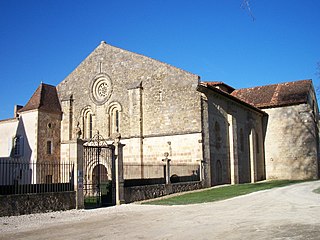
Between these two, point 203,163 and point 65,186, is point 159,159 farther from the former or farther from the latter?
point 65,186

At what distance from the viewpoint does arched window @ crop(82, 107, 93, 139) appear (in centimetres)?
3034

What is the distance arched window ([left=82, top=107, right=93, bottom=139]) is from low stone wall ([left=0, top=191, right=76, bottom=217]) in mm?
14517

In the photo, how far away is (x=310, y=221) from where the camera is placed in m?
9.85

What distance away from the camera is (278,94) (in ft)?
126

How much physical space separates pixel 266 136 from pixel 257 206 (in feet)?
80.8

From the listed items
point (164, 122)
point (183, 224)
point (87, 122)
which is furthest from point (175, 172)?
point (183, 224)

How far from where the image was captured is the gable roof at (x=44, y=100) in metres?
29.8

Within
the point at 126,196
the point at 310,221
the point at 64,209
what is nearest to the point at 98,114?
the point at 126,196

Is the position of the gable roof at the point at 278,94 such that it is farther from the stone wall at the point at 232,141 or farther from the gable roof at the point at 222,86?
the stone wall at the point at 232,141

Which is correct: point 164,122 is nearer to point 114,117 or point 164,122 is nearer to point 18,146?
point 114,117

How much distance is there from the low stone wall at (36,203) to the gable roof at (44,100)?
1533 centimetres

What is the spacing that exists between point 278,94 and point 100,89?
19.3 metres

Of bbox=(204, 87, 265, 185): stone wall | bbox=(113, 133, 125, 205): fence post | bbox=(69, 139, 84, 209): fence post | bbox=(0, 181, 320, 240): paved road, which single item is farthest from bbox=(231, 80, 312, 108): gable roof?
bbox=(69, 139, 84, 209): fence post

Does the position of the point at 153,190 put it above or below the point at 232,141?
below
